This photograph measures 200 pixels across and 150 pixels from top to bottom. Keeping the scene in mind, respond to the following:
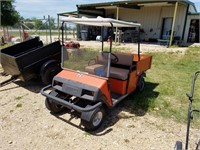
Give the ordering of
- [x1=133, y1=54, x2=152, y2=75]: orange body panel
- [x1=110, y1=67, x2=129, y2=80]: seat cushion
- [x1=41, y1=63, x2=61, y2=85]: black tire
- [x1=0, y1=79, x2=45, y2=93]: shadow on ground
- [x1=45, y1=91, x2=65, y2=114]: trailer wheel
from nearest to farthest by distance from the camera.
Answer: [x1=45, y1=91, x2=65, y2=114]: trailer wheel < [x1=110, y1=67, x2=129, y2=80]: seat cushion < [x1=133, y1=54, x2=152, y2=75]: orange body panel < [x1=41, y1=63, x2=61, y2=85]: black tire < [x1=0, y1=79, x2=45, y2=93]: shadow on ground

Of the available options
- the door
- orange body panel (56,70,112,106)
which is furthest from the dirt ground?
the door

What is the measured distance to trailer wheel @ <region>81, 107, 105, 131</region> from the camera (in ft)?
9.78

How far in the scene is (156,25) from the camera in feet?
49.5

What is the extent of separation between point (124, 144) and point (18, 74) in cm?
313

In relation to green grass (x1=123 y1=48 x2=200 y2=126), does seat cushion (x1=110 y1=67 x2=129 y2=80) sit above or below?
above

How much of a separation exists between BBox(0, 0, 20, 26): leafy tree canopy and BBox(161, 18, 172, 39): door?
10.9 metres

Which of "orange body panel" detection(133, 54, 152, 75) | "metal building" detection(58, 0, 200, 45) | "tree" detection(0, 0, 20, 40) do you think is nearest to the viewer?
"orange body panel" detection(133, 54, 152, 75)

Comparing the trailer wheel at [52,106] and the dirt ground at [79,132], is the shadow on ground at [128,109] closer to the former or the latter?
the dirt ground at [79,132]

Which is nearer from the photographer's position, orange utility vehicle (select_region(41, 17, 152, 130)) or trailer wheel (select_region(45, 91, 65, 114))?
orange utility vehicle (select_region(41, 17, 152, 130))

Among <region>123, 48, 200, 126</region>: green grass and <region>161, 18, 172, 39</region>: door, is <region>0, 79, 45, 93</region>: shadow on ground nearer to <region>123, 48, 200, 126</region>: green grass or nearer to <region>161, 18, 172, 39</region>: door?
<region>123, 48, 200, 126</region>: green grass

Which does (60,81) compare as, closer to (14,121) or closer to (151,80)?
(14,121)

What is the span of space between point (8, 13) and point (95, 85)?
32.2ft

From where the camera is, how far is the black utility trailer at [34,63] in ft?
14.7

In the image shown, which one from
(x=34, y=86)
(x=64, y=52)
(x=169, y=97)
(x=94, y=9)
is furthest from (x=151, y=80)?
(x=94, y=9)
